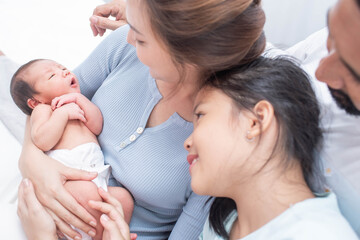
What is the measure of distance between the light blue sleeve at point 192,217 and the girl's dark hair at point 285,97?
12.6 inches

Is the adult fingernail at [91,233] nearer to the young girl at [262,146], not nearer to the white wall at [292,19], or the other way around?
the young girl at [262,146]

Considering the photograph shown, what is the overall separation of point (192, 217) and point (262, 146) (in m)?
0.36

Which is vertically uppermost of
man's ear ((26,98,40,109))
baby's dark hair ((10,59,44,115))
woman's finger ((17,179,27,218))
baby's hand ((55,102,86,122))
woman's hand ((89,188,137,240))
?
baby's dark hair ((10,59,44,115))

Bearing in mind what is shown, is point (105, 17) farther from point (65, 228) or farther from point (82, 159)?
point (65, 228)

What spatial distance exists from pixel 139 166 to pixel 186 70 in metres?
0.31

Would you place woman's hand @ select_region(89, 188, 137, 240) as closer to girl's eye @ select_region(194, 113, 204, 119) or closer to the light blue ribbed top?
the light blue ribbed top

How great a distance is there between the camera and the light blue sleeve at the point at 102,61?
1216 mm

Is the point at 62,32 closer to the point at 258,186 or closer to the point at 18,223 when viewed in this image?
the point at 18,223

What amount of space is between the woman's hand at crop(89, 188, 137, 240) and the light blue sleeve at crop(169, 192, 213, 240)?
0.15 metres

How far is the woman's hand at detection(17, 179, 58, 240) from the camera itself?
0.98 m

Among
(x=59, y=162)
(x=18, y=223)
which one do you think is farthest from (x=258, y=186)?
(x=18, y=223)

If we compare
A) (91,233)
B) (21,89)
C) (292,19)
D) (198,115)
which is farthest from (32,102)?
(292,19)

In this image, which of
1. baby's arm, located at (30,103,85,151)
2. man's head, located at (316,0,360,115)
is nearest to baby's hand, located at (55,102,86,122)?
baby's arm, located at (30,103,85,151)

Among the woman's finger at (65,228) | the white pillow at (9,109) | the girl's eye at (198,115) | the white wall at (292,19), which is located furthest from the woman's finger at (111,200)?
the white wall at (292,19)
